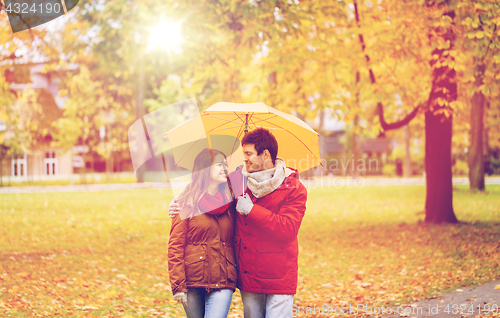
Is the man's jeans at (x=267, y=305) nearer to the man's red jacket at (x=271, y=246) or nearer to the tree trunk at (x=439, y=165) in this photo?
the man's red jacket at (x=271, y=246)

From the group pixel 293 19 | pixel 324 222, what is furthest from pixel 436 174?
pixel 293 19

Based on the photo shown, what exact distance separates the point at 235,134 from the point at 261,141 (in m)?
0.88

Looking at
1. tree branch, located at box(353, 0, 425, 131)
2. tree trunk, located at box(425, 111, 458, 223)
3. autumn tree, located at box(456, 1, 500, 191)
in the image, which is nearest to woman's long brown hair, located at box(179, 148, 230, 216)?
autumn tree, located at box(456, 1, 500, 191)

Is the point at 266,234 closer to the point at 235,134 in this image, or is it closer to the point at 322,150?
the point at 235,134

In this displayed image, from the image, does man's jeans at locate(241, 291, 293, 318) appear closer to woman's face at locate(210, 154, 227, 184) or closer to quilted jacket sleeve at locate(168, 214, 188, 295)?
quilted jacket sleeve at locate(168, 214, 188, 295)

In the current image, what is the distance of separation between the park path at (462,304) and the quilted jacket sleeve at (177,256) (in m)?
3.40

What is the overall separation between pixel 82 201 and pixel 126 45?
9.81 metres

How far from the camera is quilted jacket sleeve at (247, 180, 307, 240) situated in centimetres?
302

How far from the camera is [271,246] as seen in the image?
317 cm

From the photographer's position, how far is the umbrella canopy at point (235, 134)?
376 centimetres

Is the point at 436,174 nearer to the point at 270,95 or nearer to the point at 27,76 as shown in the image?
the point at 270,95

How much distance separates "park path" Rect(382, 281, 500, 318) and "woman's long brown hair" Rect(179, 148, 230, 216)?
3.46 metres

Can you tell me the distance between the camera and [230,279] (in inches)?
123

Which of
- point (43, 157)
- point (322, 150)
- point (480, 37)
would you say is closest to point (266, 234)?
point (480, 37)
